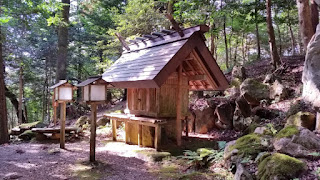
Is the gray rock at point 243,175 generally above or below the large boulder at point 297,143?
below

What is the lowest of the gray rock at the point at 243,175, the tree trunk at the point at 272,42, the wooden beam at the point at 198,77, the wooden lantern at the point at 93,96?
the gray rock at the point at 243,175

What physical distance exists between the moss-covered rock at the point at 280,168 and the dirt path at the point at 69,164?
261 centimetres

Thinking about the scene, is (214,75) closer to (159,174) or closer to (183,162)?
(183,162)

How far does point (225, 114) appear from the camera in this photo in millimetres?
10297

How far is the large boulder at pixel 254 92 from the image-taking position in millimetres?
10507

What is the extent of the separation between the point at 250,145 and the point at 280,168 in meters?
1.49

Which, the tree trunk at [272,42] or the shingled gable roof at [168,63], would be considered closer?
the shingled gable roof at [168,63]

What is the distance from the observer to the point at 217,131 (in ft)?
34.4

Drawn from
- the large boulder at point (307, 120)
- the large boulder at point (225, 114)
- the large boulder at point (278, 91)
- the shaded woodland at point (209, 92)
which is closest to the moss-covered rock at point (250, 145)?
the shaded woodland at point (209, 92)

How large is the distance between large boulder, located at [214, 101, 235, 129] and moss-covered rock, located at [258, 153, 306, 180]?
5937mm

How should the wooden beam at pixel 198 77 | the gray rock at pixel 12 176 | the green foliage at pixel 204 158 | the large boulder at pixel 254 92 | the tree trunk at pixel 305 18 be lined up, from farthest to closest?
the large boulder at pixel 254 92 < the tree trunk at pixel 305 18 < the wooden beam at pixel 198 77 < the green foliage at pixel 204 158 < the gray rock at pixel 12 176

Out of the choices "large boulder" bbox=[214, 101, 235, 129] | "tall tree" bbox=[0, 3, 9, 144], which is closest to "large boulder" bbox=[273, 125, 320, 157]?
"large boulder" bbox=[214, 101, 235, 129]

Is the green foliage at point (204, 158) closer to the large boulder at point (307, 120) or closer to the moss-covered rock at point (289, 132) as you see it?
the moss-covered rock at point (289, 132)

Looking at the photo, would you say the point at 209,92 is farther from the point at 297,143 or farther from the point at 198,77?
the point at 297,143
